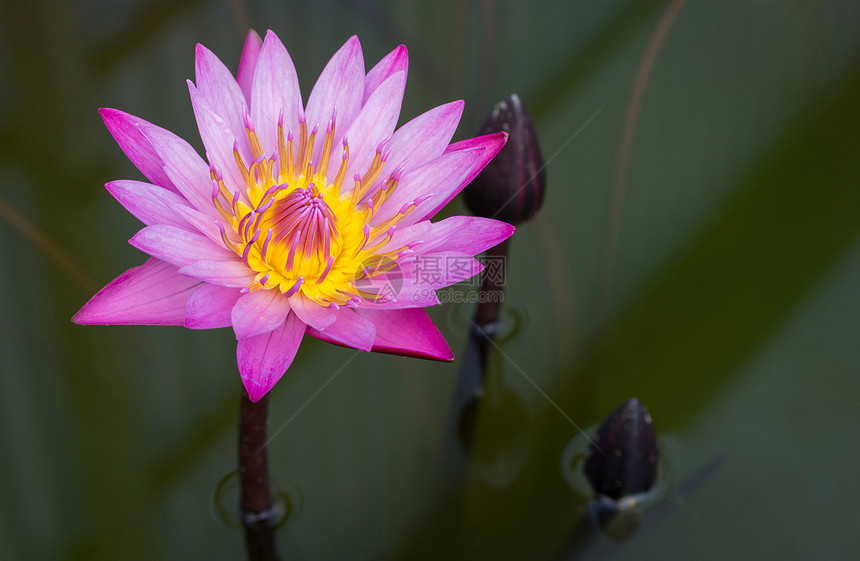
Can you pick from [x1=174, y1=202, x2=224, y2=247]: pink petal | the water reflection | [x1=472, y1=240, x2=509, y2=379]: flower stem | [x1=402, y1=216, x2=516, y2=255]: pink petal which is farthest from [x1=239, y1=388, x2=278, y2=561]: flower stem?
[x1=472, y1=240, x2=509, y2=379]: flower stem

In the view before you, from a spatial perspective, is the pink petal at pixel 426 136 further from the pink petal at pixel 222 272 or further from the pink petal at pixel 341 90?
the pink petal at pixel 222 272

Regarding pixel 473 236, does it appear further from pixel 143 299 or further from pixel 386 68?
pixel 143 299

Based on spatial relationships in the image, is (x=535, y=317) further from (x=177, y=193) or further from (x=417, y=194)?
(x=177, y=193)

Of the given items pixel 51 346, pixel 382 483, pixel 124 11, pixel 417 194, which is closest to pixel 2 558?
pixel 51 346

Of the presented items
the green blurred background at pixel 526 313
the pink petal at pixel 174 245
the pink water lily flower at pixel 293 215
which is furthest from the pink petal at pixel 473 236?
the green blurred background at pixel 526 313

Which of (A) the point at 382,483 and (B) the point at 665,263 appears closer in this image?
(A) the point at 382,483
